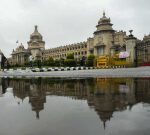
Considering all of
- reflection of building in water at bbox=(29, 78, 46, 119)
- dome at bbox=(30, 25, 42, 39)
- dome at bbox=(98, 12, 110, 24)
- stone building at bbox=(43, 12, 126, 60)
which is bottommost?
reflection of building in water at bbox=(29, 78, 46, 119)

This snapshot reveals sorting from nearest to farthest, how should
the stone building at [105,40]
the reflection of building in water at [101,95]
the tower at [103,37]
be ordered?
the reflection of building in water at [101,95] → the stone building at [105,40] → the tower at [103,37]

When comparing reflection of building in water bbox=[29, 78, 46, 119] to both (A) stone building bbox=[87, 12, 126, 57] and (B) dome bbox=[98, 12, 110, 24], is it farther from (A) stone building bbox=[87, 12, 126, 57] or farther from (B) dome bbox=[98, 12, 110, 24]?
(B) dome bbox=[98, 12, 110, 24]

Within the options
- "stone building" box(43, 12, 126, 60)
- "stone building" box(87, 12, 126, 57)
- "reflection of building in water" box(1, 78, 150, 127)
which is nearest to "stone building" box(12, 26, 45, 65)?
"stone building" box(43, 12, 126, 60)

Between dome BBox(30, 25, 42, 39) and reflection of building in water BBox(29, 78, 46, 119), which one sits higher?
dome BBox(30, 25, 42, 39)

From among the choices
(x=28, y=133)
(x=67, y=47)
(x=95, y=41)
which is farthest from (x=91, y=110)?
(x=67, y=47)

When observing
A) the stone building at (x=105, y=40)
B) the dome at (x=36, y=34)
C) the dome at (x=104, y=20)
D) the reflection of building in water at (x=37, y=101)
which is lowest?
the reflection of building in water at (x=37, y=101)

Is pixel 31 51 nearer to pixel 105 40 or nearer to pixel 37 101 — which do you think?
pixel 105 40

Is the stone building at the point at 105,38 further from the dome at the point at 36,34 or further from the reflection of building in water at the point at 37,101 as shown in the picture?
the dome at the point at 36,34

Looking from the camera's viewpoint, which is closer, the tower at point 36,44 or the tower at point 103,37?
the tower at point 103,37

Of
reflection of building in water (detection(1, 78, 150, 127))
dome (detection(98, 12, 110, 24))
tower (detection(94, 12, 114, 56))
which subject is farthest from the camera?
dome (detection(98, 12, 110, 24))

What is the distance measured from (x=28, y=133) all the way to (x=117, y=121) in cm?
188

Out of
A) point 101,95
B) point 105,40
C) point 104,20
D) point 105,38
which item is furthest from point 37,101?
point 104,20

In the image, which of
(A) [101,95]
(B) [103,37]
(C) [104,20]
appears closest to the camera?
(A) [101,95]

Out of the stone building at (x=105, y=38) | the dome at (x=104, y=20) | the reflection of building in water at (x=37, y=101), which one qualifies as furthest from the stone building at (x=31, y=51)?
the reflection of building in water at (x=37, y=101)
